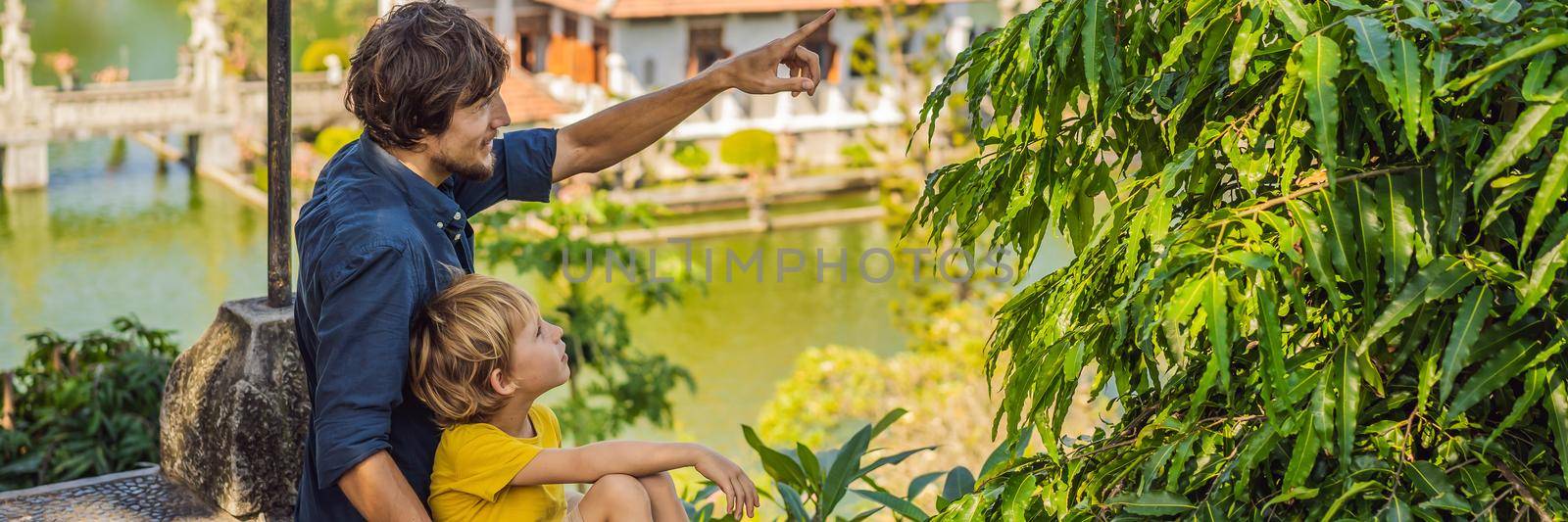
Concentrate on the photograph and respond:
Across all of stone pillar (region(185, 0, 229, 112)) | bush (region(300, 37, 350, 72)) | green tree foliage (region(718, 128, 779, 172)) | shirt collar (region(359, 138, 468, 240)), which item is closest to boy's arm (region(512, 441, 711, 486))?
shirt collar (region(359, 138, 468, 240))

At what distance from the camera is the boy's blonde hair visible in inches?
62.1

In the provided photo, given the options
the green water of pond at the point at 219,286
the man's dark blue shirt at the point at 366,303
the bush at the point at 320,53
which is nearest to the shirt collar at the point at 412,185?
the man's dark blue shirt at the point at 366,303

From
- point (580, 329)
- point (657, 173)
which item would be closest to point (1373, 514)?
point (580, 329)

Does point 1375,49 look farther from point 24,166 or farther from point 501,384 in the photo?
point 24,166

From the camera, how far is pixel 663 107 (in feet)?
6.42

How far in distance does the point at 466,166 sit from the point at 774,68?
0.39 m

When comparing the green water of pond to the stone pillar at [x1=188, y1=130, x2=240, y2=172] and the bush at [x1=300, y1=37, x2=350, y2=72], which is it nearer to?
the stone pillar at [x1=188, y1=130, x2=240, y2=172]

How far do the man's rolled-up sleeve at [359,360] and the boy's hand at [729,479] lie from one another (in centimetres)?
29

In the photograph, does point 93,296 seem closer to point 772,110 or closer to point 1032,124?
point 772,110

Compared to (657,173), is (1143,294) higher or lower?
higher

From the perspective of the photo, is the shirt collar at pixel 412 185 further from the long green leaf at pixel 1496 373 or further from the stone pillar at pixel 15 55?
the stone pillar at pixel 15 55

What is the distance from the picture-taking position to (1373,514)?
1.26m

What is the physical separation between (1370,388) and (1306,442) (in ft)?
0.44

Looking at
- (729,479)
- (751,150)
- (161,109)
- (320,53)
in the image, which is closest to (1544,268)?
(729,479)
